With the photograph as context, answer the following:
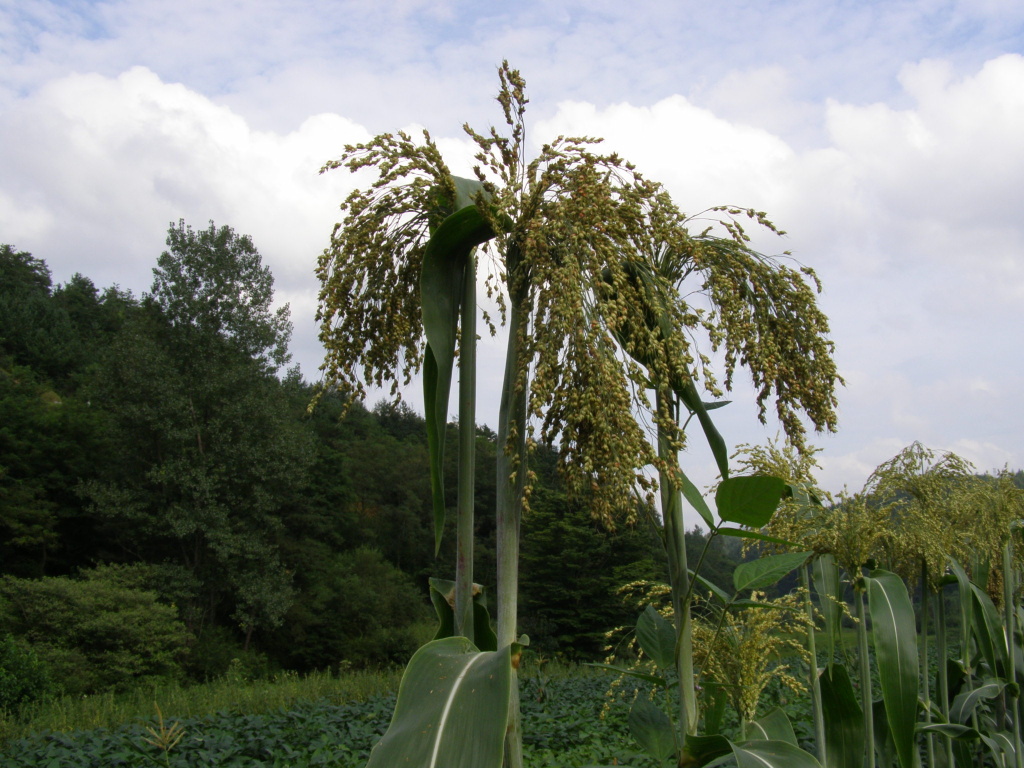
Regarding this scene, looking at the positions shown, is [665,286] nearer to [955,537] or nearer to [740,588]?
[740,588]

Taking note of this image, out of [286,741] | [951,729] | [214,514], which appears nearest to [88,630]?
[214,514]

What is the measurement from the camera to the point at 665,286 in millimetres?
1951

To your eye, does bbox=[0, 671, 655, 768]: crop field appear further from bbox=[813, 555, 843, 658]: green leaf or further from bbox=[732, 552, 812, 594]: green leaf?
bbox=[732, 552, 812, 594]: green leaf

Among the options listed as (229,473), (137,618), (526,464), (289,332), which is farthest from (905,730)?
(289,332)

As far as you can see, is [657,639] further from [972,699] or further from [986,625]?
[972,699]

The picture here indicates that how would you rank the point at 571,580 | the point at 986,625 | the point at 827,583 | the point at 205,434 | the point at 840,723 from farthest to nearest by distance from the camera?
the point at 571,580
the point at 205,434
the point at 986,625
the point at 827,583
the point at 840,723

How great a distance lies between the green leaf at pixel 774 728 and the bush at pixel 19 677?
14142 mm

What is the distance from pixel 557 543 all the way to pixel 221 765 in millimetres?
19573

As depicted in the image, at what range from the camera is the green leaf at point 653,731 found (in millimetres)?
2094

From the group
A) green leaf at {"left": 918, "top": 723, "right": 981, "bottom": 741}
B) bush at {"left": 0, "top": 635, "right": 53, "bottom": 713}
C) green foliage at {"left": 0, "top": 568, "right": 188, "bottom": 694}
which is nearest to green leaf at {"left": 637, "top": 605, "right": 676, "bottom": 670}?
green leaf at {"left": 918, "top": 723, "right": 981, "bottom": 741}

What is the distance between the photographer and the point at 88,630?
53.6ft

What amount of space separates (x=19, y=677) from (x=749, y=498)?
1569cm

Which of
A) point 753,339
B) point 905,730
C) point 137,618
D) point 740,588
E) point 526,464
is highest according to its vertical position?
point 753,339

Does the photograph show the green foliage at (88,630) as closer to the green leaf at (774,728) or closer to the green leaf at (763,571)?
the green leaf at (774,728)
